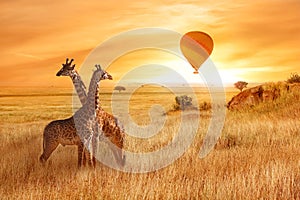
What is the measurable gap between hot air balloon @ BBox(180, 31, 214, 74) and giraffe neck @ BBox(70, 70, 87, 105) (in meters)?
19.2

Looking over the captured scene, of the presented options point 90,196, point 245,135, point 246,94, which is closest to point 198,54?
point 246,94

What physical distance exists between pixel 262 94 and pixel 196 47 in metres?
6.08

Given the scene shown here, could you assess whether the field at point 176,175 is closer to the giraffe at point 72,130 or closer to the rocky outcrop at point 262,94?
the giraffe at point 72,130

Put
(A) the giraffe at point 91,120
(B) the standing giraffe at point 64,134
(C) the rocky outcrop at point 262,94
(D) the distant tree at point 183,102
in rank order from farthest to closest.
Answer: (D) the distant tree at point 183,102 → (C) the rocky outcrop at point 262,94 → (B) the standing giraffe at point 64,134 → (A) the giraffe at point 91,120

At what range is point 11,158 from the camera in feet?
33.6

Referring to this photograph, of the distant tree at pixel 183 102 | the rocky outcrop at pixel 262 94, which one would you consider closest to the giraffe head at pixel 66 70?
the rocky outcrop at pixel 262 94

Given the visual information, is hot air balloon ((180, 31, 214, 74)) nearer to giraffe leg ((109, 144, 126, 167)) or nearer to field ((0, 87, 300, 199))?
field ((0, 87, 300, 199))

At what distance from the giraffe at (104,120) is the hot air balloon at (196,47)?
1884 centimetres

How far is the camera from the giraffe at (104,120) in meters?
9.07

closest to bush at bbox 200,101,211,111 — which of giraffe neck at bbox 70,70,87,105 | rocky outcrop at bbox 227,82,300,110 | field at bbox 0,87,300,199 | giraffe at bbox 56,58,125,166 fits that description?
rocky outcrop at bbox 227,82,300,110

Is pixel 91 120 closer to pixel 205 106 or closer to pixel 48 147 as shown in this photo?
pixel 48 147

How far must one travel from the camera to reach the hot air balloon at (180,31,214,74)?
28594mm

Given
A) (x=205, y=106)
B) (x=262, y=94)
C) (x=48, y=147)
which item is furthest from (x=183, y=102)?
(x=48, y=147)

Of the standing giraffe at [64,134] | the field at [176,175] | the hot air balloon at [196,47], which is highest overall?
the hot air balloon at [196,47]
